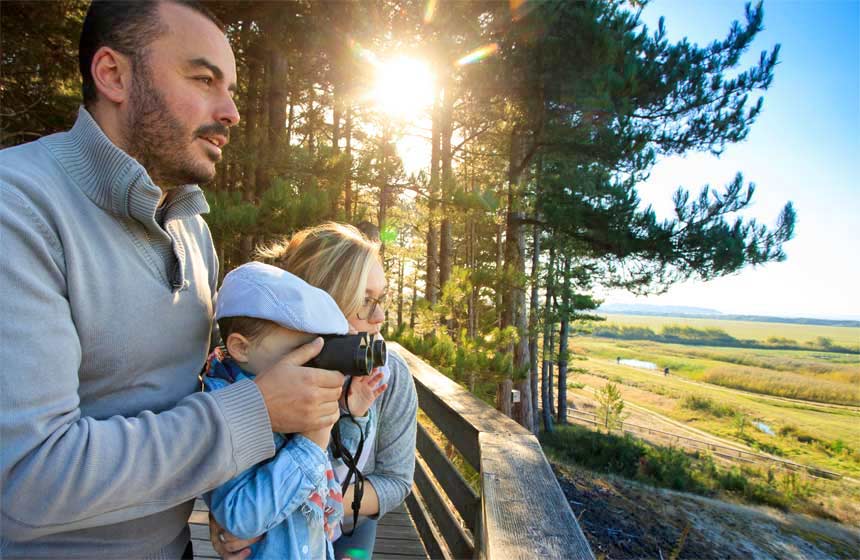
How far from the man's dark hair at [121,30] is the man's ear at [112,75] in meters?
0.01

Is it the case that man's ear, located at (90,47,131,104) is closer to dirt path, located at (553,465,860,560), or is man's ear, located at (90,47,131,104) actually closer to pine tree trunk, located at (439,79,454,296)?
dirt path, located at (553,465,860,560)

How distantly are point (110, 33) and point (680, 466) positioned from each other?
1835cm

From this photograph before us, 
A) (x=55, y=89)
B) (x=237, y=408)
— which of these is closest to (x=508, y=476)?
(x=237, y=408)

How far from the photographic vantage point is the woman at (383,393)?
1375 mm

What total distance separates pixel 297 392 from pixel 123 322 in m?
0.35

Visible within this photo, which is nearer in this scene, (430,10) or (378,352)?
(378,352)

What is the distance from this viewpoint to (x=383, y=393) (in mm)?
1436

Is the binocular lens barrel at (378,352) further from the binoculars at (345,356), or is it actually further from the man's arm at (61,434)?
the man's arm at (61,434)

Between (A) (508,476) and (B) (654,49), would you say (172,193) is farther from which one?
(B) (654,49)

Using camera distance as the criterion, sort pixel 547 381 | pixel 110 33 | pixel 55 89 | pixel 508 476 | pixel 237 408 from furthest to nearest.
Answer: pixel 547 381, pixel 55 89, pixel 508 476, pixel 110 33, pixel 237 408

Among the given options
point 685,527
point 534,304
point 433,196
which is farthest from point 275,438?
point 534,304

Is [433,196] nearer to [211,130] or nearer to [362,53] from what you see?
[362,53]

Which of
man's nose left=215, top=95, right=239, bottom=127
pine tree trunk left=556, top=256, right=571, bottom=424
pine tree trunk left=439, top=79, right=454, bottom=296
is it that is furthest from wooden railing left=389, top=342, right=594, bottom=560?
pine tree trunk left=556, top=256, right=571, bottom=424

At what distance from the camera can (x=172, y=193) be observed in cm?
114
